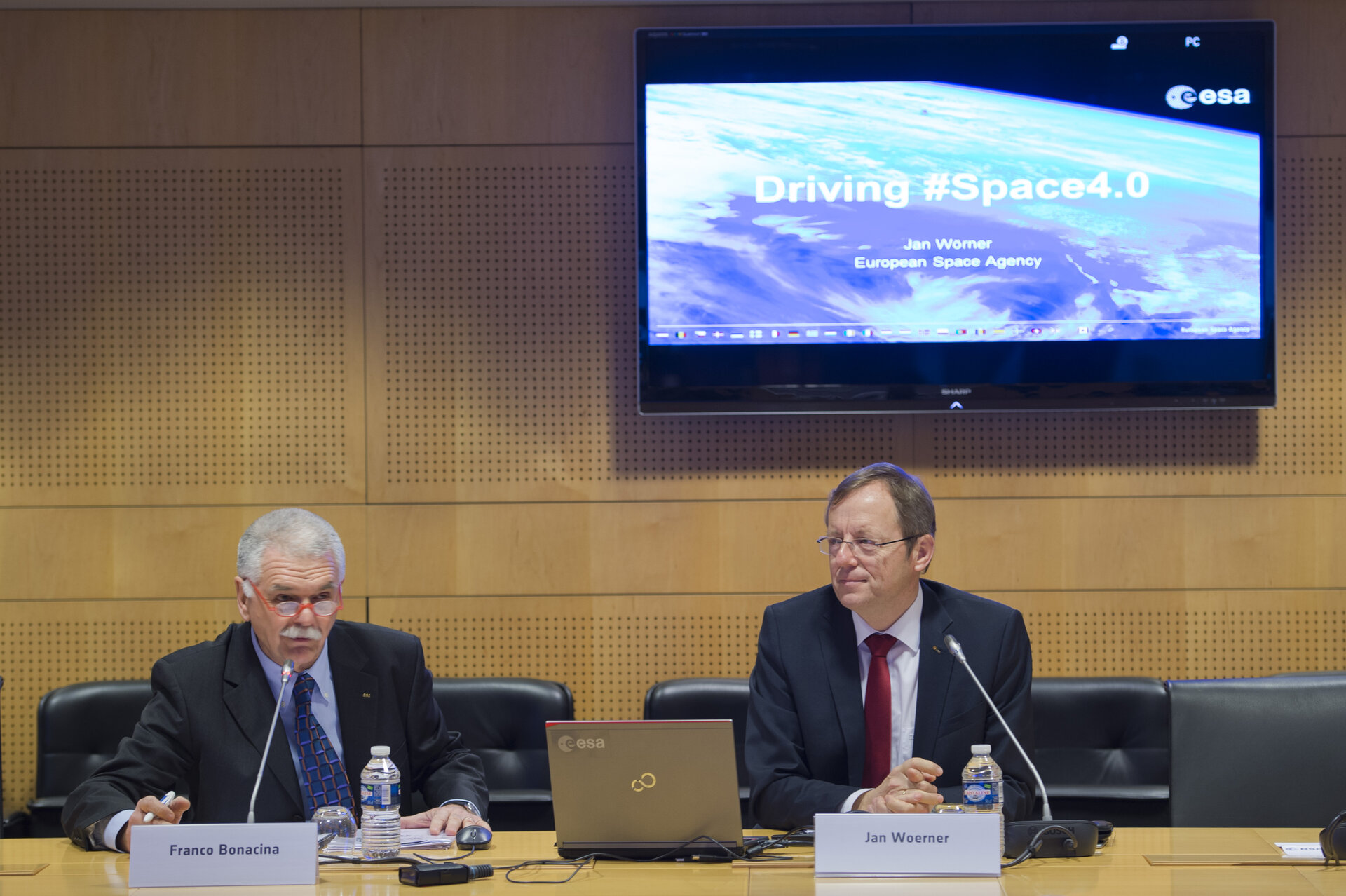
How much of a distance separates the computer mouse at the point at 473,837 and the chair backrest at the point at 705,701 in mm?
1273

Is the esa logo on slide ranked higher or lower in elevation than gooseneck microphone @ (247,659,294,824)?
higher

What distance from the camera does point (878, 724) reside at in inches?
114

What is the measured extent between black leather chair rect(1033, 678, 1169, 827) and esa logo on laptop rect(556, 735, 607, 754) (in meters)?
1.97

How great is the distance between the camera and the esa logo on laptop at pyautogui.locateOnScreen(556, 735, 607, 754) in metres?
2.25

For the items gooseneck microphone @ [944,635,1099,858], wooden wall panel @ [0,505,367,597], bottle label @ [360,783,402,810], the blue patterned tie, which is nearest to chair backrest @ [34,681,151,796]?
wooden wall panel @ [0,505,367,597]

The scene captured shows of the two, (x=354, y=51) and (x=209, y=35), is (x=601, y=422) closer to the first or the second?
(x=354, y=51)

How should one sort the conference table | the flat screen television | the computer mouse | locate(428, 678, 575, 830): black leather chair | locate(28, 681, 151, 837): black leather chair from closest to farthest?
the conference table, the computer mouse, locate(428, 678, 575, 830): black leather chair, locate(28, 681, 151, 837): black leather chair, the flat screen television

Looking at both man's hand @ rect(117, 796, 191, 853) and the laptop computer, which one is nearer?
the laptop computer

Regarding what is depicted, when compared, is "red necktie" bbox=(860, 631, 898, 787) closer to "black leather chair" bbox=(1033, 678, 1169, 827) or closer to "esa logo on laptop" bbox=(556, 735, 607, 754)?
"esa logo on laptop" bbox=(556, 735, 607, 754)

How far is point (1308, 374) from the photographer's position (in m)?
4.27

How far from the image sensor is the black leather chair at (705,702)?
12.3 ft

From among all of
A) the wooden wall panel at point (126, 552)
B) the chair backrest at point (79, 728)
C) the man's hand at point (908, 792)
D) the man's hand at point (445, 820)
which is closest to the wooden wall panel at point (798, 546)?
the wooden wall panel at point (126, 552)

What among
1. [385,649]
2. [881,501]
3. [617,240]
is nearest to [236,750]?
[385,649]

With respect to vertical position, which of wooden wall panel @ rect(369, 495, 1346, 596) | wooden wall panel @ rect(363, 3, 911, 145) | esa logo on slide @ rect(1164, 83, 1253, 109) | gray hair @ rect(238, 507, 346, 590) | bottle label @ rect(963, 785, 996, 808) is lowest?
bottle label @ rect(963, 785, 996, 808)
